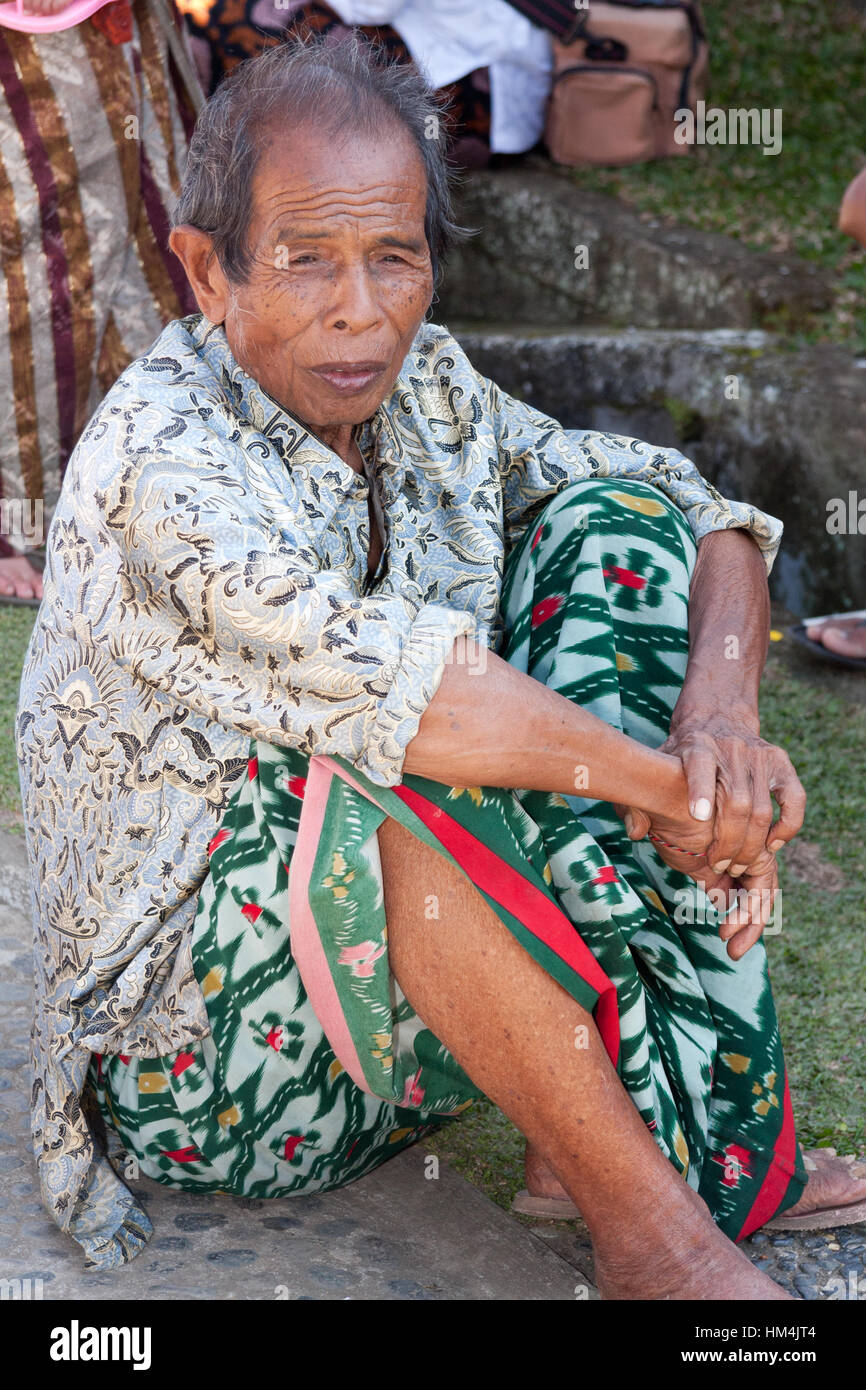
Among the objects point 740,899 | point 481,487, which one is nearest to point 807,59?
Answer: point 481,487

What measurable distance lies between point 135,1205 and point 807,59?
5.70 meters

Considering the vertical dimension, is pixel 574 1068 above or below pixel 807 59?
below

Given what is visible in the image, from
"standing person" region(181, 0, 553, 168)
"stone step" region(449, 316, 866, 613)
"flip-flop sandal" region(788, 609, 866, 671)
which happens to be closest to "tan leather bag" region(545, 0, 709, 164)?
"standing person" region(181, 0, 553, 168)

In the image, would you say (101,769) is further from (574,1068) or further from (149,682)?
(574,1068)

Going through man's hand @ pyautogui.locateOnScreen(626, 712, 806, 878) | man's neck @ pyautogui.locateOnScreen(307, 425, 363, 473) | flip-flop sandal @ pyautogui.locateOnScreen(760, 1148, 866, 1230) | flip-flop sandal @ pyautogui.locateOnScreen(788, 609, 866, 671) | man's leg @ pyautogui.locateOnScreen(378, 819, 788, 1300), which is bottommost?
flip-flop sandal @ pyautogui.locateOnScreen(788, 609, 866, 671)

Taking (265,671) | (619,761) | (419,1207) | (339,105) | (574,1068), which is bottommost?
(419,1207)

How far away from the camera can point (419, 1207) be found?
78.9 inches

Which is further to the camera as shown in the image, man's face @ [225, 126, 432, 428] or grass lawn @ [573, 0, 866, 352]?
grass lawn @ [573, 0, 866, 352]

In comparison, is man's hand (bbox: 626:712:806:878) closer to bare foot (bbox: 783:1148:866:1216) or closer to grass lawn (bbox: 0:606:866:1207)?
bare foot (bbox: 783:1148:866:1216)

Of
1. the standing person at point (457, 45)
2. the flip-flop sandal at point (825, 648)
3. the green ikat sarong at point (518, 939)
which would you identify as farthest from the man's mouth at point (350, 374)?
the standing person at point (457, 45)

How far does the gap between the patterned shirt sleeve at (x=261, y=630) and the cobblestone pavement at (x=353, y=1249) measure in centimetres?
67

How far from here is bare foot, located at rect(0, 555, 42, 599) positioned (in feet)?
12.1

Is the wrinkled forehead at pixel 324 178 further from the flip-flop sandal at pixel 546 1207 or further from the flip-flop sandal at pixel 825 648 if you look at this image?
the flip-flop sandal at pixel 825 648

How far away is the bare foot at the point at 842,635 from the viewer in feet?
12.1
